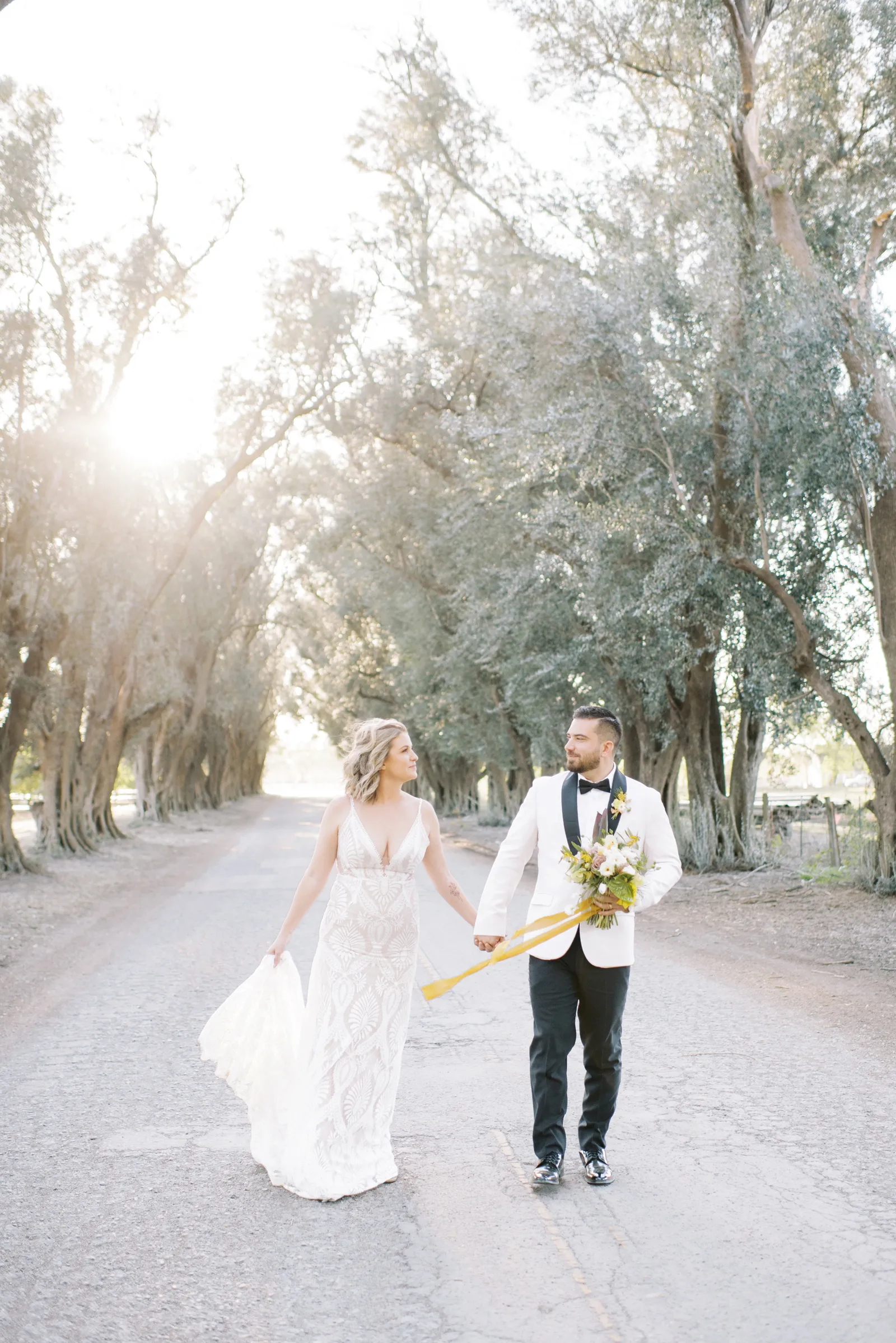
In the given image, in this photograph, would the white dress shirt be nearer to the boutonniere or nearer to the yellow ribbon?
the boutonniere

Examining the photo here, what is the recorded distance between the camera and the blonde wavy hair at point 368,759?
17.8ft

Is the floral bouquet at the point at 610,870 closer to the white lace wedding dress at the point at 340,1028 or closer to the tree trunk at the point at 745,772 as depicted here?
the white lace wedding dress at the point at 340,1028

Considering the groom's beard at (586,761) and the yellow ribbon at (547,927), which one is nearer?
the yellow ribbon at (547,927)

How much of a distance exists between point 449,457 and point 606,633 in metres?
10.5

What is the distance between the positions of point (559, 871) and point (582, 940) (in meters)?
0.30

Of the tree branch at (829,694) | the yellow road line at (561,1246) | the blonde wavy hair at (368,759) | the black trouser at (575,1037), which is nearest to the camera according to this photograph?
the yellow road line at (561,1246)

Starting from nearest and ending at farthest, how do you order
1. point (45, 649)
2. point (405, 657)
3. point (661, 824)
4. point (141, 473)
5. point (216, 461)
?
point (661, 824) → point (45, 649) → point (141, 473) → point (216, 461) → point (405, 657)

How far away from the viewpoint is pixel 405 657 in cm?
3881

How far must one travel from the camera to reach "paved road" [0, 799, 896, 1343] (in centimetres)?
379

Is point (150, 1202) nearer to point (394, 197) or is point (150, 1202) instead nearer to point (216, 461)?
point (394, 197)

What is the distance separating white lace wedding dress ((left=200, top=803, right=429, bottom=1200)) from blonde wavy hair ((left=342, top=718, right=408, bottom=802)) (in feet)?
0.43

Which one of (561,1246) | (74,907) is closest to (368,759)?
(561,1246)

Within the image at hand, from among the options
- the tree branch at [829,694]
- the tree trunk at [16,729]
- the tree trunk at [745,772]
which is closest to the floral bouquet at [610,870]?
the tree branch at [829,694]

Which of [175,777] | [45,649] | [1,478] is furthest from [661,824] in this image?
[175,777]
